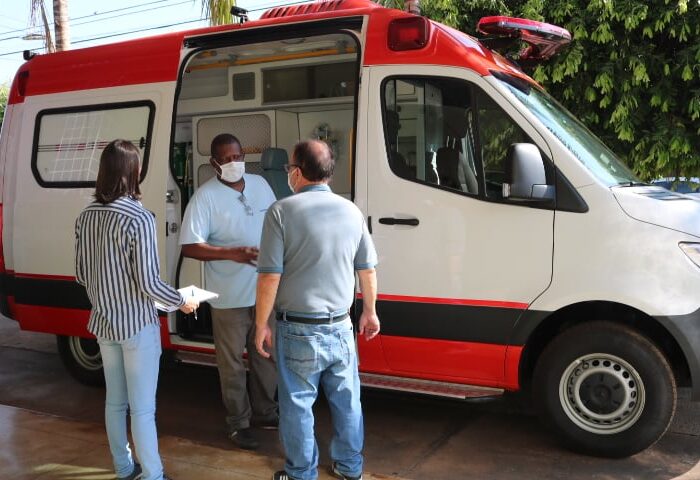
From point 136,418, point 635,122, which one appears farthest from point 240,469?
point 635,122

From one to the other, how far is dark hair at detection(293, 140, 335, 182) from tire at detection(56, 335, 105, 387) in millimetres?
3165

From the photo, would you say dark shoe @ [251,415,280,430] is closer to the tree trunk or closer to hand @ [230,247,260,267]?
hand @ [230,247,260,267]

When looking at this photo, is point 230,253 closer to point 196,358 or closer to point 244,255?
point 244,255

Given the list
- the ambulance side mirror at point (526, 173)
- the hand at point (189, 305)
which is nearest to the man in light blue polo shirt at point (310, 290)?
the hand at point (189, 305)

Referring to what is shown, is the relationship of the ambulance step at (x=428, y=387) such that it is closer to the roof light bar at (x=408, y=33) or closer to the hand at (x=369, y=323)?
the hand at (x=369, y=323)

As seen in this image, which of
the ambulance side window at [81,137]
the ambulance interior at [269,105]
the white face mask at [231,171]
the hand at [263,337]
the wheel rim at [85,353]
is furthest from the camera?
the ambulance interior at [269,105]

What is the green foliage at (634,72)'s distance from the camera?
6465 mm

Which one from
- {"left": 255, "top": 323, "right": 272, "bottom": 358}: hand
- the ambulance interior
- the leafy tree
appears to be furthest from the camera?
the leafy tree

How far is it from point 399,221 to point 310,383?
1292 mm

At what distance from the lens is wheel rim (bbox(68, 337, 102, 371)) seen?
5.58 meters

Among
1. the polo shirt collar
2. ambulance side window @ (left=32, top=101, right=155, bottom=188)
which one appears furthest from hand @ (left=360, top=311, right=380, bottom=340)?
ambulance side window @ (left=32, top=101, right=155, bottom=188)

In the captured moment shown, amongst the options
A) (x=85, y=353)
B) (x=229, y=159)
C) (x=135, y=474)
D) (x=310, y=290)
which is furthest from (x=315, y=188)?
(x=85, y=353)

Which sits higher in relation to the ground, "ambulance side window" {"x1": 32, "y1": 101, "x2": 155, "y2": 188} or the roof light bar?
the roof light bar

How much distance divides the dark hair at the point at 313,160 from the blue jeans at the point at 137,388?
1.06 meters
